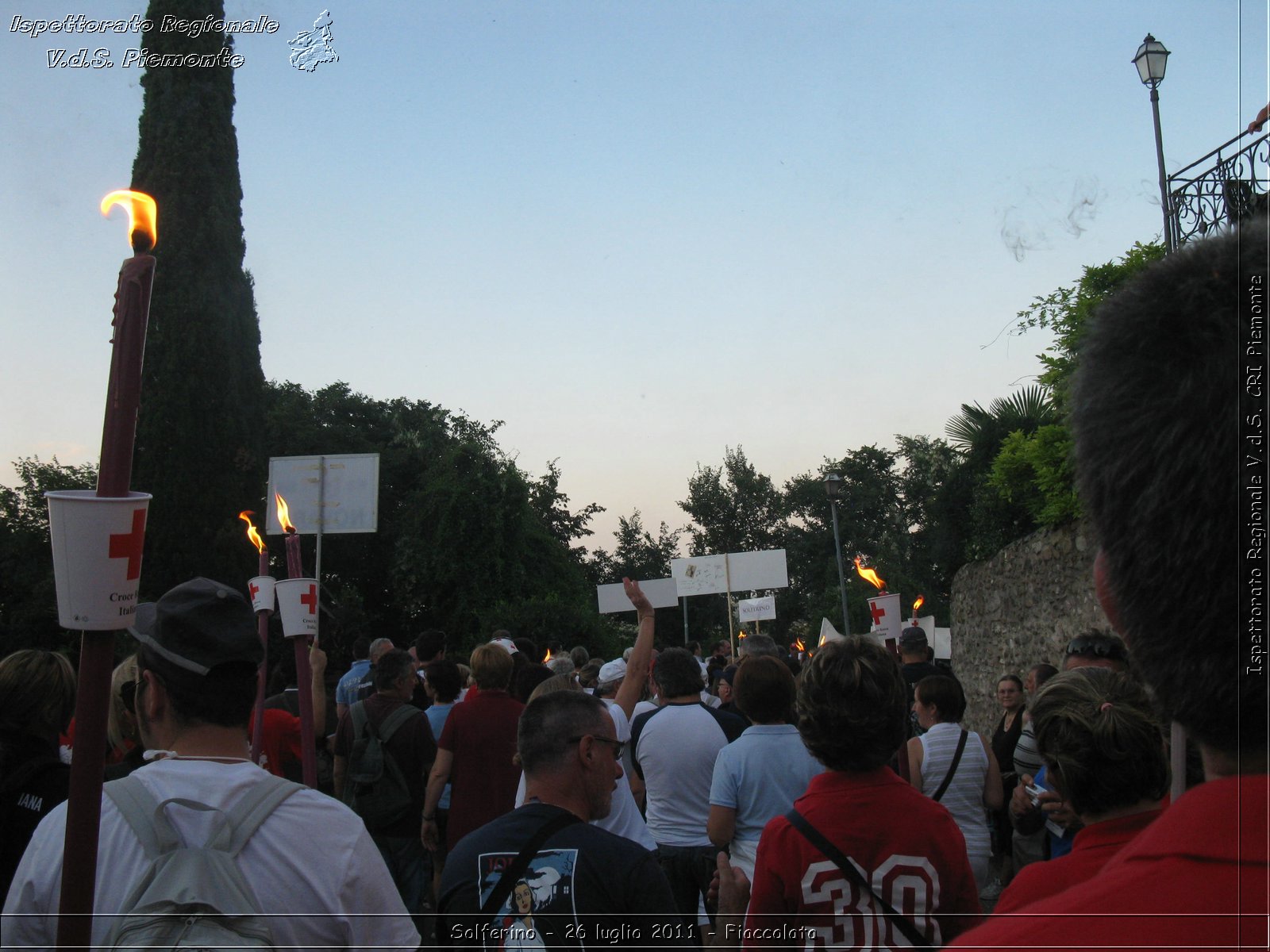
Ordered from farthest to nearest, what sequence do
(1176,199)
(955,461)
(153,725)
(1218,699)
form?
1. (955,461)
2. (1176,199)
3. (153,725)
4. (1218,699)

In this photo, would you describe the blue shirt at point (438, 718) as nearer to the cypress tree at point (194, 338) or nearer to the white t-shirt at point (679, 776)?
the white t-shirt at point (679, 776)

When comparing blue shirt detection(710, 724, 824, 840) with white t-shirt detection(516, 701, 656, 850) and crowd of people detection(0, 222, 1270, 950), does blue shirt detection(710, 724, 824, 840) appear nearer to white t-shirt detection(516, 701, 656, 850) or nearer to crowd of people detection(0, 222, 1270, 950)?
crowd of people detection(0, 222, 1270, 950)

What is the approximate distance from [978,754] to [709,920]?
63.6 inches

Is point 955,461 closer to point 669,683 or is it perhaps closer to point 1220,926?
point 669,683

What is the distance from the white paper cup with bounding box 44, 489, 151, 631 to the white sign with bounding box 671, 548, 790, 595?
20.5 meters

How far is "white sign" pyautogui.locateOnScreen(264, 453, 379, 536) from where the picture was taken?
26.9 ft

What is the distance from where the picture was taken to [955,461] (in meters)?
19.5

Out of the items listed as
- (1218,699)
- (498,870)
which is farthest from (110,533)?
(1218,699)

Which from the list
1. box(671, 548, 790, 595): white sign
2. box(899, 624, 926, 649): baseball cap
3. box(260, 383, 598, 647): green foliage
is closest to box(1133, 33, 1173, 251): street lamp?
box(899, 624, 926, 649): baseball cap

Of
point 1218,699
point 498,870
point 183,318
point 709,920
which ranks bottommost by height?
point 709,920

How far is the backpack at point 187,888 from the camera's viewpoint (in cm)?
173

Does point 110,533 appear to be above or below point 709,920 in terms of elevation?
above

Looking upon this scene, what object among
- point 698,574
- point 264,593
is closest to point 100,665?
point 264,593

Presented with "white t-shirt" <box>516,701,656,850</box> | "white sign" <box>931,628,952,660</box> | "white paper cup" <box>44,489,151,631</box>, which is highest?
"white paper cup" <box>44,489,151,631</box>
